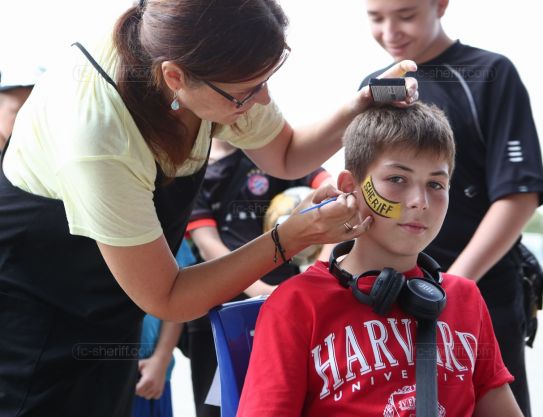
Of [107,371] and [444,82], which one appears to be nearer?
[107,371]

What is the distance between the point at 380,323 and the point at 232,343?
289 mm

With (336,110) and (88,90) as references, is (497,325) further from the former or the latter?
(88,90)

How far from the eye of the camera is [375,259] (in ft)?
4.92

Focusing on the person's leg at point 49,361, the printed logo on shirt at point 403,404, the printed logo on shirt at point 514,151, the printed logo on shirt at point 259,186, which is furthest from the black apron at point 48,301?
the printed logo on shirt at point 259,186

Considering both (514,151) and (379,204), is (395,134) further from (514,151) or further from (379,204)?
(514,151)

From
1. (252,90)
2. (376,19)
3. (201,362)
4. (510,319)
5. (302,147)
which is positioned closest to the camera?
(252,90)

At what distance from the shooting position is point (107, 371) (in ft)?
5.06

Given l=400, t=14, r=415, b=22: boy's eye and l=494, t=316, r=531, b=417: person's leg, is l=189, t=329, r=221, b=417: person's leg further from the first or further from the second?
l=400, t=14, r=415, b=22: boy's eye

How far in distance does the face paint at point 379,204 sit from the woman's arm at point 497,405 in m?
0.40

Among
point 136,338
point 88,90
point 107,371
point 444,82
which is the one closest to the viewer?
point 88,90

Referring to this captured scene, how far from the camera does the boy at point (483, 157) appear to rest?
1.84m

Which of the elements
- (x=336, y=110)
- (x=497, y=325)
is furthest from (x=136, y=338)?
(x=497, y=325)

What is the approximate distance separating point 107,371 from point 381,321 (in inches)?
23.1

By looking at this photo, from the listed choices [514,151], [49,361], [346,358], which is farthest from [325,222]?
[514,151]
